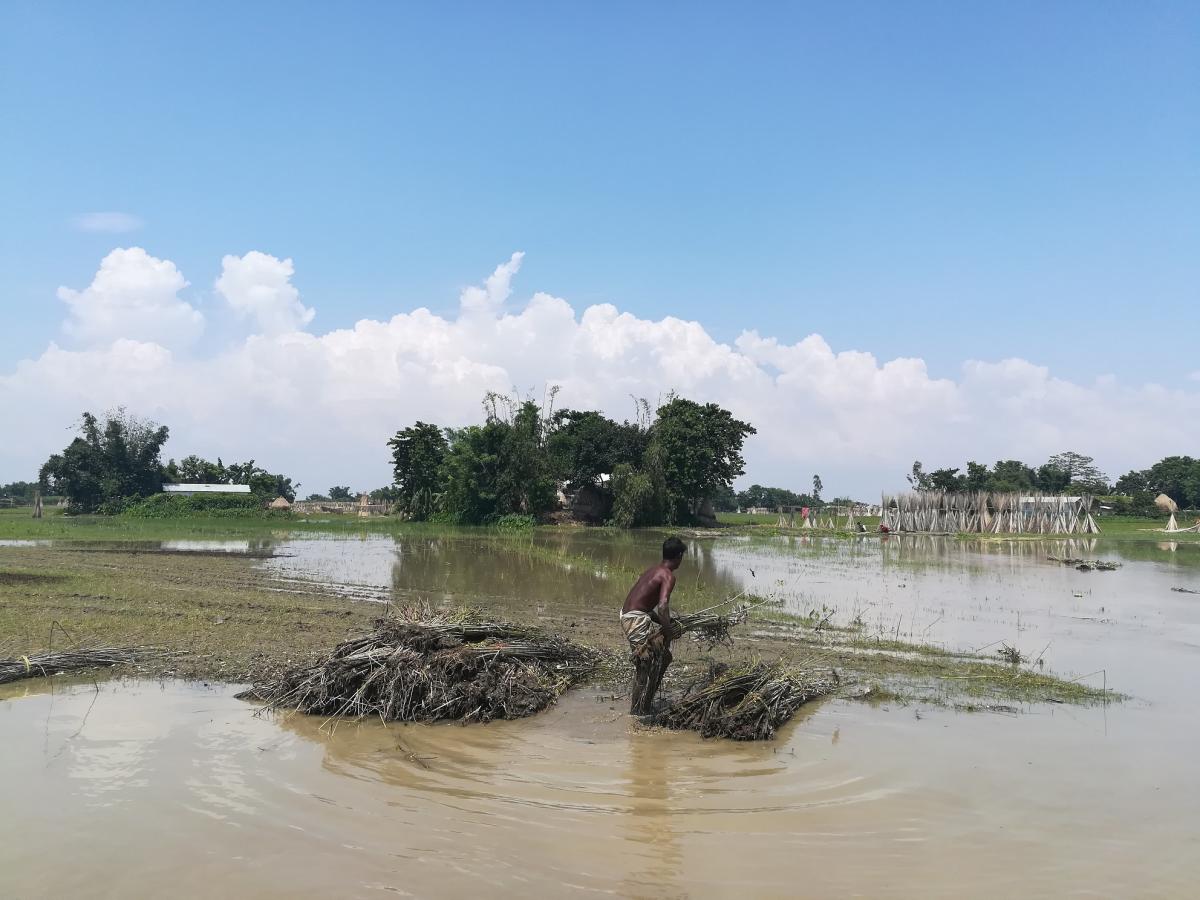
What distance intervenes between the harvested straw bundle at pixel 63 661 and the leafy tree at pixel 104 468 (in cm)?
5488

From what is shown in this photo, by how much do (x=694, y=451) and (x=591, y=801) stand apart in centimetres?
4403

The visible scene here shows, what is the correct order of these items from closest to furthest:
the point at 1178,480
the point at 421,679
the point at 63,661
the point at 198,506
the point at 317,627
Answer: the point at 421,679 → the point at 63,661 → the point at 317,627 → the point at 198,506 → the point at 1178,480

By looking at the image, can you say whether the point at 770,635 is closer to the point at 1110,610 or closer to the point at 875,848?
the point at 875,848

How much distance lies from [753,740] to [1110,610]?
467 inches

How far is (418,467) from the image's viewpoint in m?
51.2

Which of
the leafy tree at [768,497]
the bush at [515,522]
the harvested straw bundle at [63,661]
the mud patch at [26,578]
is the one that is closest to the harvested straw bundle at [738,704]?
the harvested straw bundle at [63,661]

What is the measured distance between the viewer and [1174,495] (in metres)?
63.5

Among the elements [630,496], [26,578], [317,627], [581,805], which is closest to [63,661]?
[317,627]

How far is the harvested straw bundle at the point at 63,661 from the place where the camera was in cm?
835

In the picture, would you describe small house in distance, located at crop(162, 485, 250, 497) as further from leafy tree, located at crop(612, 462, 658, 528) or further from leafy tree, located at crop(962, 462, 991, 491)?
leafy tree, located at crop(962, 462, 991, 491)

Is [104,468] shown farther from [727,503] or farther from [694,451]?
[727,503]

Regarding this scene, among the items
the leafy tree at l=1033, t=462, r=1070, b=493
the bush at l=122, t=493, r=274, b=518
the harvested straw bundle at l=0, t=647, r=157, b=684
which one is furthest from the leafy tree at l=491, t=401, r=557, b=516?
the leafy tree at l=1033, t=462, r=1070, b=493

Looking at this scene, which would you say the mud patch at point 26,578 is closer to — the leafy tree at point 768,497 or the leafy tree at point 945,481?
the leafy tree at point 945,481

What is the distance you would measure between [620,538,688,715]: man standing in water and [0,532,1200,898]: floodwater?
0.70m
